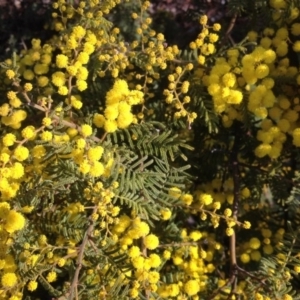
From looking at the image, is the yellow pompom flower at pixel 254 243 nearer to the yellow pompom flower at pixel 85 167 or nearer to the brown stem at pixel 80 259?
the brown stem at pixel 80 259

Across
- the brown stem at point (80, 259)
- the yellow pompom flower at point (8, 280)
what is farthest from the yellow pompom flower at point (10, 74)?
the yellow pompom flower at point (8, 280)

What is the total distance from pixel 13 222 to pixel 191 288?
624mm

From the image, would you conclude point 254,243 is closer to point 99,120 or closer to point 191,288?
point 191,288

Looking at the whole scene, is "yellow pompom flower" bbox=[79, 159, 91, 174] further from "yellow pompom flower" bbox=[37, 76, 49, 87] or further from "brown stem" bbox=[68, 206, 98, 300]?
"yellow pompom flower" bbox=[37, 76, 49, 87]

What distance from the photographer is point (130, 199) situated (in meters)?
1.48

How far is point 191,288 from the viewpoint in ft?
5.46

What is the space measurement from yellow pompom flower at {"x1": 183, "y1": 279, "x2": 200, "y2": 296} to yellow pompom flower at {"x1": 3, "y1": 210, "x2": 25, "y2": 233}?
59 cm

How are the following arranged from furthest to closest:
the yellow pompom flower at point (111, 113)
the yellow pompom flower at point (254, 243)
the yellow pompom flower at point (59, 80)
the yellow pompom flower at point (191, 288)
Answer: the yellow pompom flower at point (254, 243), the yellow pompom flower at point (191, 288), the yellow pompom flower at point (59, 80), the yellow pompom flower at point (111, 113)

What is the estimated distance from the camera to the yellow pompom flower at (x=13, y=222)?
1.37 metres

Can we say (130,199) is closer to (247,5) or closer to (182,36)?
(247,5)

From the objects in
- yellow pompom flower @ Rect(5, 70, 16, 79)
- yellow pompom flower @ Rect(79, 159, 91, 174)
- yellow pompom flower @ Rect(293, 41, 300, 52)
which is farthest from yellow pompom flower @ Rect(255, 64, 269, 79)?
yellow pompom flower @ Rect(5, 70, 16, 79)

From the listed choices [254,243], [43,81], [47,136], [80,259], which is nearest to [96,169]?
[47,136]

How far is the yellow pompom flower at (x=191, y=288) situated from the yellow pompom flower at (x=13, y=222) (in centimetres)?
59

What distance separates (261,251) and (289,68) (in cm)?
68
